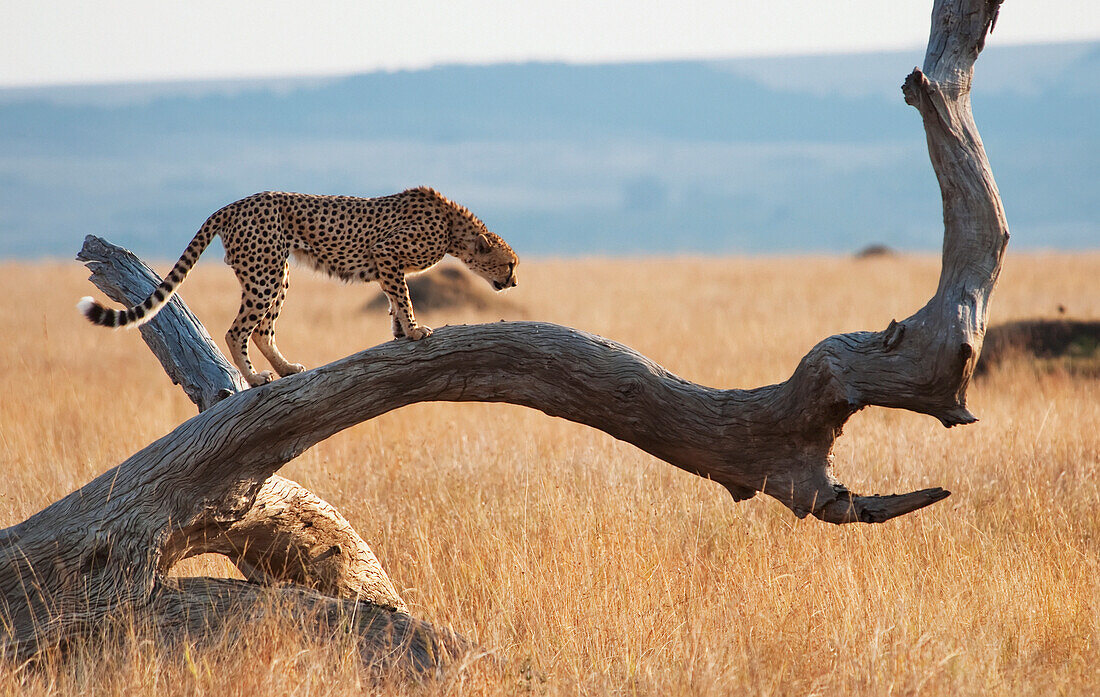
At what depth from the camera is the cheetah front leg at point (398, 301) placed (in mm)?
4613

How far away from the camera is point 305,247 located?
188 inches

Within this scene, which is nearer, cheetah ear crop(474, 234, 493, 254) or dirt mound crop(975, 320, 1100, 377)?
cheetah ear crop(474, 234, 493, 254)

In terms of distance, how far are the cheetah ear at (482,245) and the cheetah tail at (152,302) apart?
1.20 meters

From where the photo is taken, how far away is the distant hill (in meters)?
144

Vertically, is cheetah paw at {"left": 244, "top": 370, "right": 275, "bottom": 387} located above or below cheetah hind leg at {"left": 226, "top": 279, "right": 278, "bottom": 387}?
below

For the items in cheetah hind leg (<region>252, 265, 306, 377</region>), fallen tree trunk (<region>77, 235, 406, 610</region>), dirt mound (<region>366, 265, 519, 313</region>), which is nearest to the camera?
fallen tree trunk (<region>77, 235, 406, 610</region>)

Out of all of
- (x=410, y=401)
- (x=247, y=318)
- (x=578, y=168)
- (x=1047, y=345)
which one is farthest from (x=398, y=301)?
(x=578, y=168)

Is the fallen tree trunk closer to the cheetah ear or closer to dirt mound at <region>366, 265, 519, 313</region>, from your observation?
the cheetah ear

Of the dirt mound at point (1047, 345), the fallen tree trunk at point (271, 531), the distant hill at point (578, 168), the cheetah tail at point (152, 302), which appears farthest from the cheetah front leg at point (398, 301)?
the distant hill at point (578, 168)

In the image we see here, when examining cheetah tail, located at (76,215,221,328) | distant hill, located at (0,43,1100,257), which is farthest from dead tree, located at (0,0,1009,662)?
distant hill, located at (0,43,1100,257)

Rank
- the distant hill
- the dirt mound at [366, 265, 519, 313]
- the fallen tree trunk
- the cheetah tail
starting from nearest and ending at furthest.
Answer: the cheetah tail → the fallen tree trunk → the dirt mound at [366, 265, 519, 313] → the distant hill

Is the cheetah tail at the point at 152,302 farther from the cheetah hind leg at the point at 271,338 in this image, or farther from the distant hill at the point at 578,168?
the distant hill at the point at 578,168

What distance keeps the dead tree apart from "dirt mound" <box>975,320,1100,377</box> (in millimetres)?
7589

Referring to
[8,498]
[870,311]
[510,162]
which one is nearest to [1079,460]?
[8,498]
